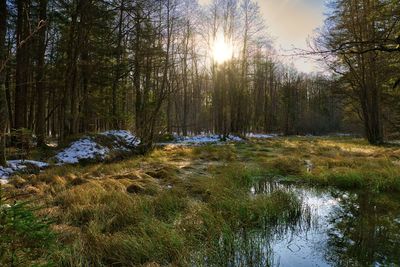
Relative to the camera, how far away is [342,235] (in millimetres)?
4578

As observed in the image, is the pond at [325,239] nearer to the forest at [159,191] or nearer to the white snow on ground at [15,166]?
the forest at [159,191]

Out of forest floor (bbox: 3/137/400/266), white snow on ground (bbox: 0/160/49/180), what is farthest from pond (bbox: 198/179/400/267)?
white snow on ground (bbox: 0/160/49/180)

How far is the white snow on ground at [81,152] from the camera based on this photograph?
37.9ft

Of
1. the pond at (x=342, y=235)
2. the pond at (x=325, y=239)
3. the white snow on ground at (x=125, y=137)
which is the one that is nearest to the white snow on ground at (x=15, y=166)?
the white snow on ground at (x=125, y=137)

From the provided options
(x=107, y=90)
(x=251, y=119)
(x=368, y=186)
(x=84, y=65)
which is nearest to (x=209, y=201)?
(x=368, y=186)

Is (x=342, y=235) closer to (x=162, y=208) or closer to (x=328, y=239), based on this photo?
(x=328, y=239)

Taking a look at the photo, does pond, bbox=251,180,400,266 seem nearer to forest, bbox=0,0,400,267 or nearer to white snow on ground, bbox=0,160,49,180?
forest, bbox=0,0,400,267

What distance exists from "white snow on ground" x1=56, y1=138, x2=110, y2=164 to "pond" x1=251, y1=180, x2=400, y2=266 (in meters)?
8.26

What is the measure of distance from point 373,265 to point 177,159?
9455mm

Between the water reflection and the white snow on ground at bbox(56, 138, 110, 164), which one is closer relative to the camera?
the water reflection

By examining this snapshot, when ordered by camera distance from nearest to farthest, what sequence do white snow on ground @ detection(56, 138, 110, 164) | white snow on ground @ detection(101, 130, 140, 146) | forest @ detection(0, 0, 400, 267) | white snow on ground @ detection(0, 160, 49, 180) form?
forest @ detection(0, 0, 400, 267) → white snow on ground @ detection(0, 160, 49, 180) → white snow on ground @ detection(56, 138, 110, 164) → white snow on ground @ detection(101, 130, 140, 146)

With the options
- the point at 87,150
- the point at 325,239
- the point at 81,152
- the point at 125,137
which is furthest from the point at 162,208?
the point at 125,137

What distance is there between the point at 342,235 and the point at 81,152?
994 cm

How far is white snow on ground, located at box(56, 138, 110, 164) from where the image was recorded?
11.6 m
